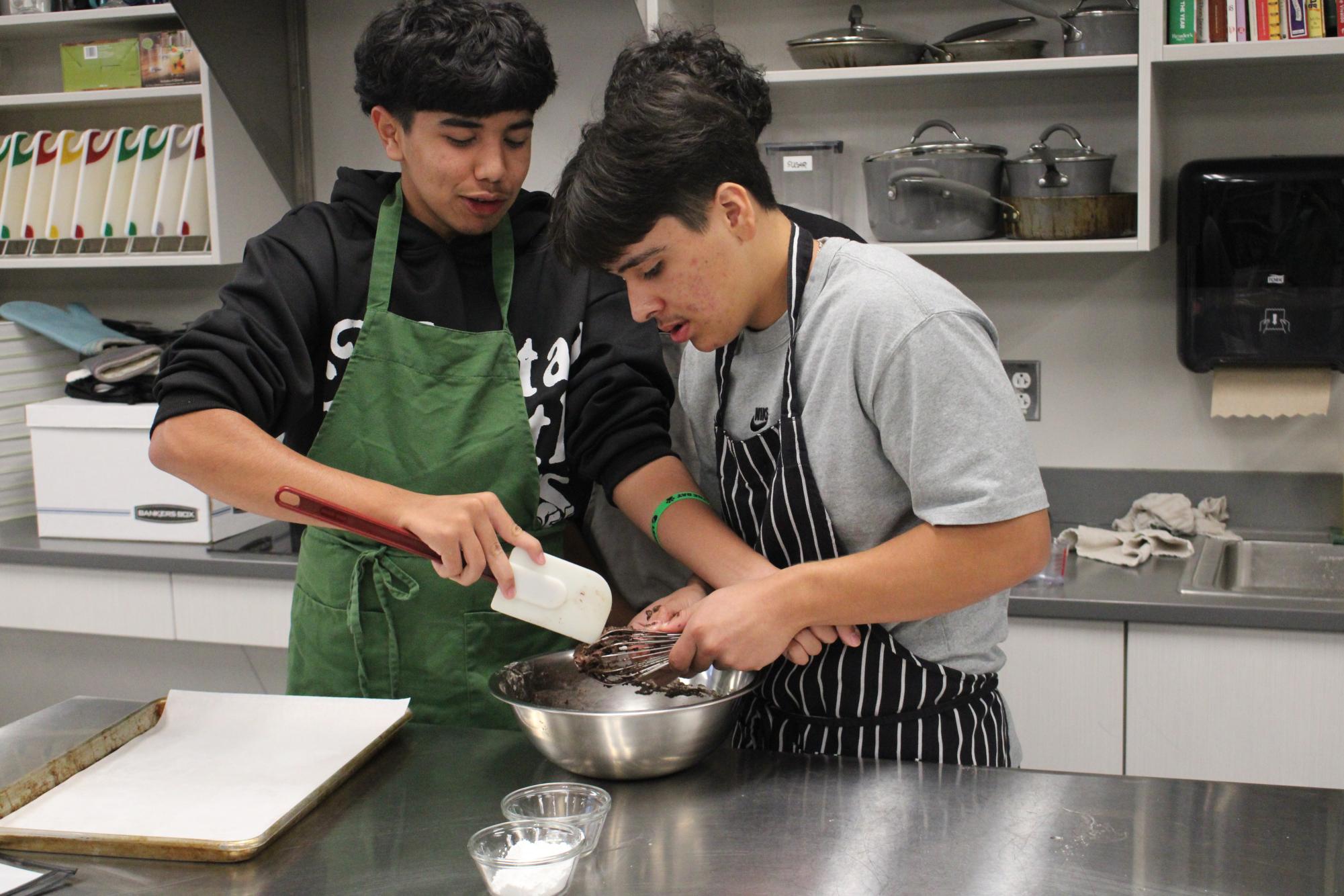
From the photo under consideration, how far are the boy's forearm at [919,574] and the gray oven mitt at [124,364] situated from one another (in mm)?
1877

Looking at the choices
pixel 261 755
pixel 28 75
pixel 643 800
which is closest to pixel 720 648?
pixel 643 800

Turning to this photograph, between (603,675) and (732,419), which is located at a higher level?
(732,419)

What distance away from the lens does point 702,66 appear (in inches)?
60.4

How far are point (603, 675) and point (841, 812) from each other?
0.31 meters

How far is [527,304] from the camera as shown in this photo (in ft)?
A: 5.00

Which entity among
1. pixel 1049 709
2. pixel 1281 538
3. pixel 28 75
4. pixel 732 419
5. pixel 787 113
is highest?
pixel 28 75

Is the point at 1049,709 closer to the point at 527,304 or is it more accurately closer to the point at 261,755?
the point at 527,304

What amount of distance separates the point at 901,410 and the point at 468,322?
59 centimetres

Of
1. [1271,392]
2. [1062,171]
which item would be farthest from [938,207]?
[1271,392]

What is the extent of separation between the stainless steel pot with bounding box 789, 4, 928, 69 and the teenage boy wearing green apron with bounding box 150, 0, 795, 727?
3.20 ft

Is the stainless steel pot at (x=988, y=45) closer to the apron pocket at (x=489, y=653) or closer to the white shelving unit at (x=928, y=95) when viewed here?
the white shelving unit at (x=928, y=95)

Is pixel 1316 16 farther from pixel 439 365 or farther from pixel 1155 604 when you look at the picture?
pixel 439 365

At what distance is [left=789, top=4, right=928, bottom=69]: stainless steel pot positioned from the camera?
7.52 ft

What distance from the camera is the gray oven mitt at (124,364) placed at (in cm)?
262
